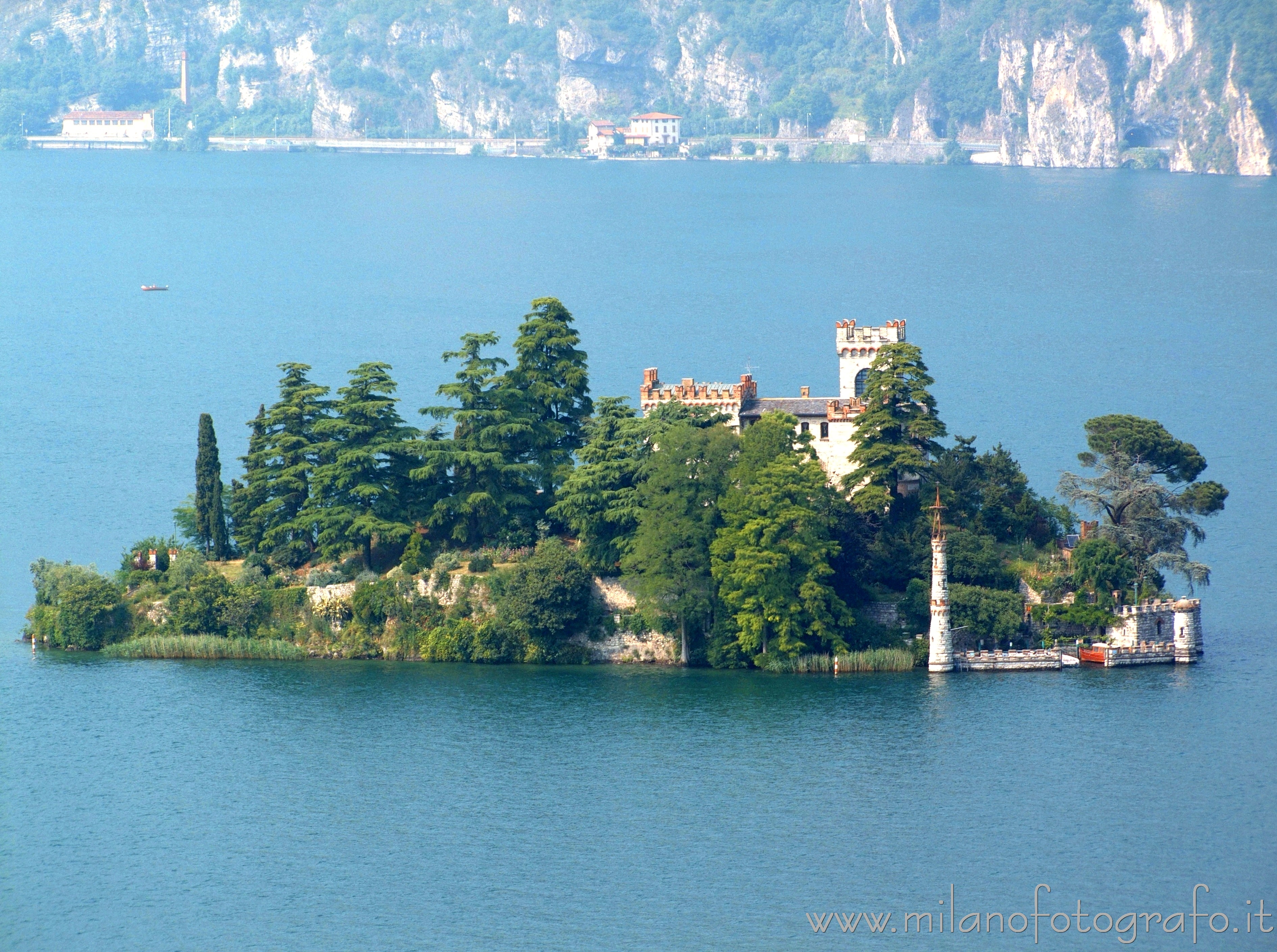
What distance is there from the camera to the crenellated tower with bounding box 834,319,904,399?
8488 centimetres

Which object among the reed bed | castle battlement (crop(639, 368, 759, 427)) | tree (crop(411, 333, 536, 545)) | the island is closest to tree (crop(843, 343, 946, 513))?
the island

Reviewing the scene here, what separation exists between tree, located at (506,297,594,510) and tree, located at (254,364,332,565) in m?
7.90

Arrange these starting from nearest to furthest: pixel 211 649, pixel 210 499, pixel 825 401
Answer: pixel 211 649
pixel 825 401
pixel 210 499

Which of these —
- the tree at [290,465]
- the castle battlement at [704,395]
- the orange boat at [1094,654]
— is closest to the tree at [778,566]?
the castle battlement at [704,395]

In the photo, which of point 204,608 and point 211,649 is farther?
point 204,608

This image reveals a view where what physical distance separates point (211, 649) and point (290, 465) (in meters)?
8.33

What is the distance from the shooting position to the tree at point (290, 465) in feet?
274

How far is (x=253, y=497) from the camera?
84.8 meters

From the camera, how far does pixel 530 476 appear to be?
83500mm

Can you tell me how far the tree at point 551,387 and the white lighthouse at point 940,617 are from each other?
15590mm

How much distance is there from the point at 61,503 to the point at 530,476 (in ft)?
98.4

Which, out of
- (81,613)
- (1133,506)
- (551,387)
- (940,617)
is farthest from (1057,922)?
(81,613)

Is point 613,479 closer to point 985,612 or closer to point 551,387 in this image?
point 551,387

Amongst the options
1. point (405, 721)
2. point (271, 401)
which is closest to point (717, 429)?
point (405, 721)
